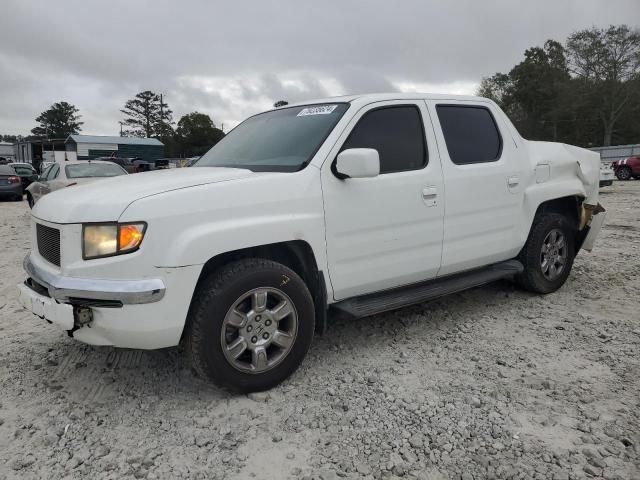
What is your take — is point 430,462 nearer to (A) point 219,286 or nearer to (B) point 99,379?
(A) point 219,286

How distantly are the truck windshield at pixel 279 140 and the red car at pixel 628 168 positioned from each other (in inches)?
887

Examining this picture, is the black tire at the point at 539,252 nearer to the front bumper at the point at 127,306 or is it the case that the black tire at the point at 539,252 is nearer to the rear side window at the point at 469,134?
the rear side window at the point at 469,134

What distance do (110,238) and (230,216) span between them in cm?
64

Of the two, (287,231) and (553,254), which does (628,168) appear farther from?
(287,231)

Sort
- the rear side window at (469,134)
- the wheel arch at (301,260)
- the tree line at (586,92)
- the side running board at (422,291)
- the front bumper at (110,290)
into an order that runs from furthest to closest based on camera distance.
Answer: the tree line at (586,92), the rear side window at (469,134), the side running board at (422,291), the wheel arch at (301,260), the front bumper at (110,290)

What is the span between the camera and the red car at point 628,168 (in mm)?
21823

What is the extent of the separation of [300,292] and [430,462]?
3.94 ft

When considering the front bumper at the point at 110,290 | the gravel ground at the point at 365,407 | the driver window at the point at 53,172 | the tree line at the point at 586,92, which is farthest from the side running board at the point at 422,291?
the tree line at the point at 586,92

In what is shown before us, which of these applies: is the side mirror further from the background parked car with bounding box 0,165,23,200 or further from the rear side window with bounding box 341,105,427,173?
the background parked car with bounding box 0,165,23,200

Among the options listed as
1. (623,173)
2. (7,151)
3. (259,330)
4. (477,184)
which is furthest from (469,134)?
(7,151)

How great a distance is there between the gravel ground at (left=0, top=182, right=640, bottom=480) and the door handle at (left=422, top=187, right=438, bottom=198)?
3.67ft

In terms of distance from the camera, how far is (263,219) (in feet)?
9.78

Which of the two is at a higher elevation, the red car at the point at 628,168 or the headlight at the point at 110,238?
the red car at the point at 628,168

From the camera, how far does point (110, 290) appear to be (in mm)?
2615
